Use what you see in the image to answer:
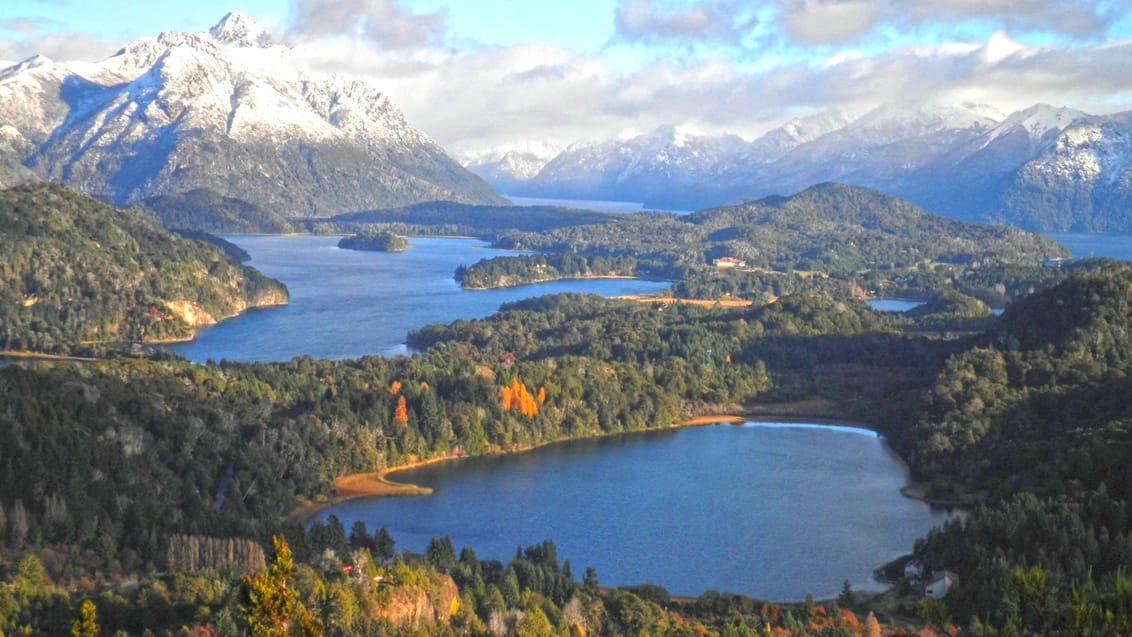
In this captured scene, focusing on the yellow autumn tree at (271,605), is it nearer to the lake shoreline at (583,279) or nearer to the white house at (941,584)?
the white house at (941,584)

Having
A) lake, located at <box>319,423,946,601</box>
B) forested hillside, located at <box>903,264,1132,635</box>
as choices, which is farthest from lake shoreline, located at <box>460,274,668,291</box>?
lake, located at <box>319,423,946,601</box>

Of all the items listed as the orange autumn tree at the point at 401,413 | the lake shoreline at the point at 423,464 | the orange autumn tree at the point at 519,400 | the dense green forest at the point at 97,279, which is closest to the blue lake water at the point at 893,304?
the dense green forest at the point at 97,279

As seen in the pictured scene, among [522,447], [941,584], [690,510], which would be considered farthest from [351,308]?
[941,584]

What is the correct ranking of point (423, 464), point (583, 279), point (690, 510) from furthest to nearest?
point (583, 279), point (423, 464), point (690, 510)

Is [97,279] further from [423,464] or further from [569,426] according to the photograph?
[423,464]

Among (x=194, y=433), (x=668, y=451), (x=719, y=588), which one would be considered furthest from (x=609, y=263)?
(x=719, y=588)

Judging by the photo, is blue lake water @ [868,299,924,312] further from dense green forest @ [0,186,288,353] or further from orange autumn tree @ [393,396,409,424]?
orange autumn tree @ [393,396,409,424]

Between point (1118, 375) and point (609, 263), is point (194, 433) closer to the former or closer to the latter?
point (1118, 375)
